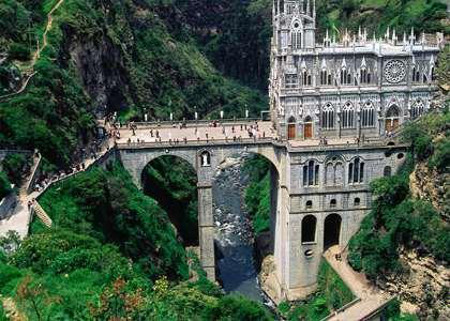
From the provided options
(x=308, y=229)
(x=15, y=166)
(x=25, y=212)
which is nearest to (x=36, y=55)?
(x=15, y=166)

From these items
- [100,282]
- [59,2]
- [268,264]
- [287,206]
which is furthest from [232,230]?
[100,282]

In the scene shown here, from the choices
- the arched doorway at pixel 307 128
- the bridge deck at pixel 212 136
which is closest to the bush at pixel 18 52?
the bridge deck at pixel 212 136

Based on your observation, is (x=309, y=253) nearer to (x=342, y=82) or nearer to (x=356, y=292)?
(x=356, y=292)

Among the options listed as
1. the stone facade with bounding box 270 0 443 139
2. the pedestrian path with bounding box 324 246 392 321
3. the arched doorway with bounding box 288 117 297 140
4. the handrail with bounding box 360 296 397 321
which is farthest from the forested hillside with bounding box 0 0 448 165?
the handrail with bounding box 360 296 397 321

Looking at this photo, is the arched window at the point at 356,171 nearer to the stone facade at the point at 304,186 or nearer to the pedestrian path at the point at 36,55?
the stone facade at the point at 304,186

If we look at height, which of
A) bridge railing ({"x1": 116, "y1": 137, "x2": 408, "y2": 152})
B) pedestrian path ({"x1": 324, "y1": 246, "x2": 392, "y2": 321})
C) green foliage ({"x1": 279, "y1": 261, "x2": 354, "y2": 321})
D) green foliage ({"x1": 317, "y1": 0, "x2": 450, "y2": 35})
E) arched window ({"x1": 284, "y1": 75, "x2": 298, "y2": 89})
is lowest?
green foliage ({"x1": 279, "y1": 261, "x2": 354, "y2": 321})

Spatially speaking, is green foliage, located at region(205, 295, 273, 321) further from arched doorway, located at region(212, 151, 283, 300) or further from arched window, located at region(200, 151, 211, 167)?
arched doorway, located at region(212, 151, 283, 300)
